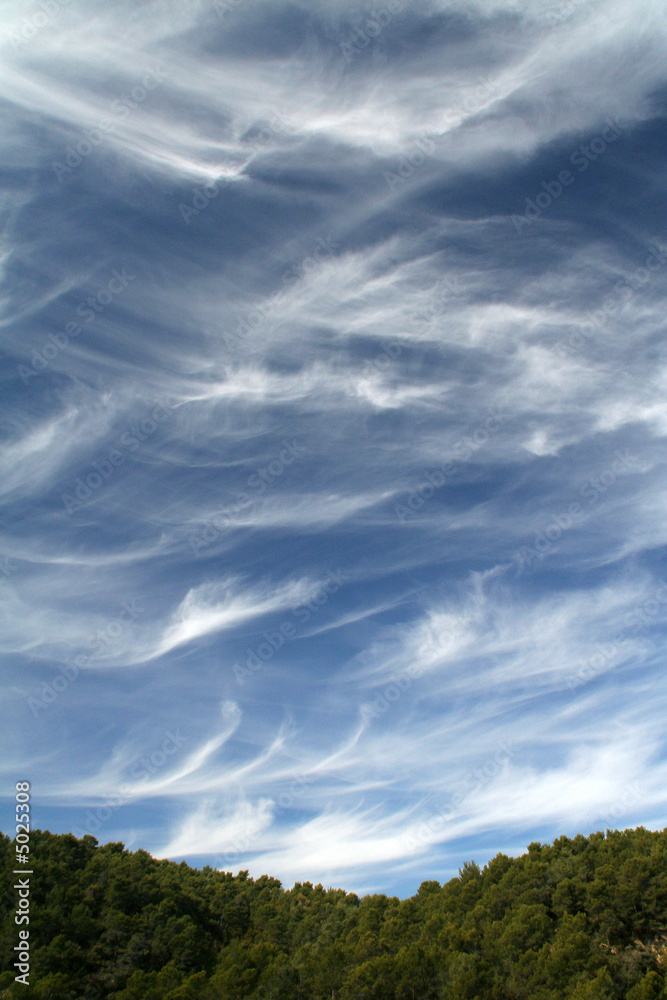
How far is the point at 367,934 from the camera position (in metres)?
76.1

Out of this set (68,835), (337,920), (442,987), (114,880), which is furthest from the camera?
(68,835)

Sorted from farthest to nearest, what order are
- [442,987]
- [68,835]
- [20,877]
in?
[68,835]
[20,877]
[442,987]

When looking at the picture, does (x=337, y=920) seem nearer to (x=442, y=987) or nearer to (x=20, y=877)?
(x=442, y=987)

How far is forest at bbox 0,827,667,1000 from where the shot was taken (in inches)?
2425

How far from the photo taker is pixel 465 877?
10431cm

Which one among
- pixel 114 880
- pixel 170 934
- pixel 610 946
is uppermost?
pixel 114 880

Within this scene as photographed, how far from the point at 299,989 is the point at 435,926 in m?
21.5

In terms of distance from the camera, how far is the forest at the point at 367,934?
61.6 metres

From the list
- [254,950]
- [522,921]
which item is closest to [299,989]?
[254,950]

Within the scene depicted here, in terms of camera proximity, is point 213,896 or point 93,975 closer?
point 93,975

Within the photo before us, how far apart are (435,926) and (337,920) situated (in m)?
22.1

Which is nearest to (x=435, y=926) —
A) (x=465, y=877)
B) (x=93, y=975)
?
(x=465, y=877)

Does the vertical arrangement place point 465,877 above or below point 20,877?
below

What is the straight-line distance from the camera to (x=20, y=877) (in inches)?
2960
